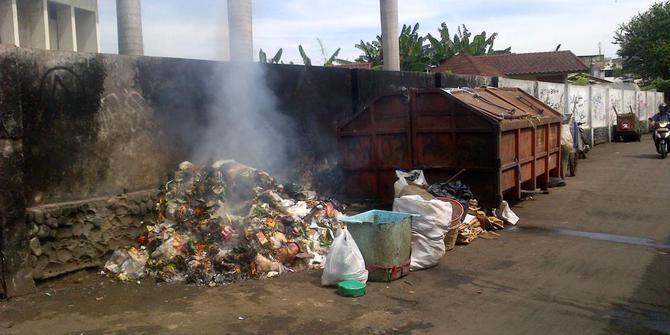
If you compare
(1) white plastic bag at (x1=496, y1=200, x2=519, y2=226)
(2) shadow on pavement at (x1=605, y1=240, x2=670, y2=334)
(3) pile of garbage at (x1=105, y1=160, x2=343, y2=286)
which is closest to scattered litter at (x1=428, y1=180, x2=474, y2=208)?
(1) white plastic bag at (x1=496, y1=200, x2=519, y2=226)

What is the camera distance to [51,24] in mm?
13828

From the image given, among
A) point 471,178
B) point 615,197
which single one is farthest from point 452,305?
point 615,197

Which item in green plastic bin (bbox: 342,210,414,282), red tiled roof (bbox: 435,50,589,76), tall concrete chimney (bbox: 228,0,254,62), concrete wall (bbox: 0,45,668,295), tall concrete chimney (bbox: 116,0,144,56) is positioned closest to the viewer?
concrete wall (bbox: 0,45,668,295)

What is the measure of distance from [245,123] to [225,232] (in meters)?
2.15

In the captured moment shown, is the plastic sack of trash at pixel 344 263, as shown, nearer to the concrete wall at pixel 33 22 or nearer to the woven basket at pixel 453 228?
the woven basket at pixel 453 228

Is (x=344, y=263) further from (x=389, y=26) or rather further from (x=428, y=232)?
(x=389, y=26)

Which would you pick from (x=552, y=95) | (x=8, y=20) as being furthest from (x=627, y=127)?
(x=8, y=20)

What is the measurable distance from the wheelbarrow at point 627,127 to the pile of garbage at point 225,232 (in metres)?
18.6

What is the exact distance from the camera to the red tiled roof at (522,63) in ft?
104

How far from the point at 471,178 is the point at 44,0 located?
10.3 metres

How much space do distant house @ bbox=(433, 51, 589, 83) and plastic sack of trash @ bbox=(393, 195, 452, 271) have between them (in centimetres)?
2543

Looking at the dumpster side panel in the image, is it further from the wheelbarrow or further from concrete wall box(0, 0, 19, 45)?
the wheelbarrow

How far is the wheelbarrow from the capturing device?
21828 mm

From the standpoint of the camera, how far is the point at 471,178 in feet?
26.3
